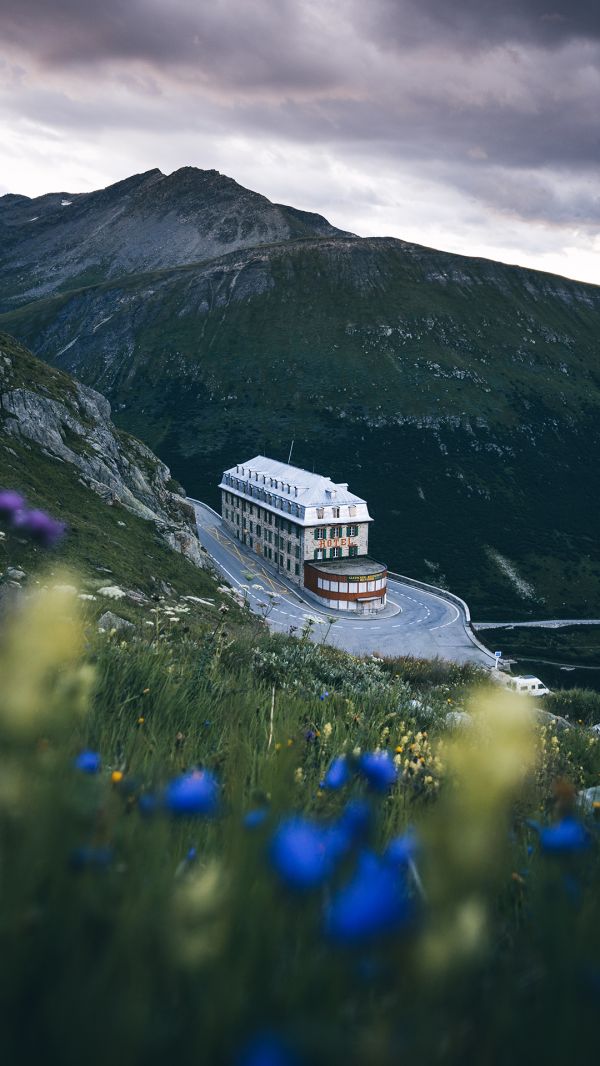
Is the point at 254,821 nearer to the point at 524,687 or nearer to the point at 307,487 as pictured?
the point at 524,687

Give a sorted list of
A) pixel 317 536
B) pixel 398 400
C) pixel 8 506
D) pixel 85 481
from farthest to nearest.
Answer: pixel 398 400 → pixel 317 536 → pixel 85 481 → pixel 8 506

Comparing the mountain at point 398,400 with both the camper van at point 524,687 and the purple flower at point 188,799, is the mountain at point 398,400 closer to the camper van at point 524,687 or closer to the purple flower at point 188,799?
the camper van at point 524,687

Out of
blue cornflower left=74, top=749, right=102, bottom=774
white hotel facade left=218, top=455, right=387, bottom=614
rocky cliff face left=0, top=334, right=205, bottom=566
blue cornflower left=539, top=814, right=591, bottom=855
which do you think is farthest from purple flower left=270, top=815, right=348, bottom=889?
white hotel facade left=218, top=455, right=387, bottom=614

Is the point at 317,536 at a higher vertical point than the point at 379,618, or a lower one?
higher

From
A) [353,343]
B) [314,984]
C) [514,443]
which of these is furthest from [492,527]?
[314,984]

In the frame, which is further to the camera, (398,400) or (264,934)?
(398,400)

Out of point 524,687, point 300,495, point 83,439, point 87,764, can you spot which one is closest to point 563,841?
point 87,764

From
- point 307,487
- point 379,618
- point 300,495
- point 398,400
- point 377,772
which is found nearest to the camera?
point 377,772
